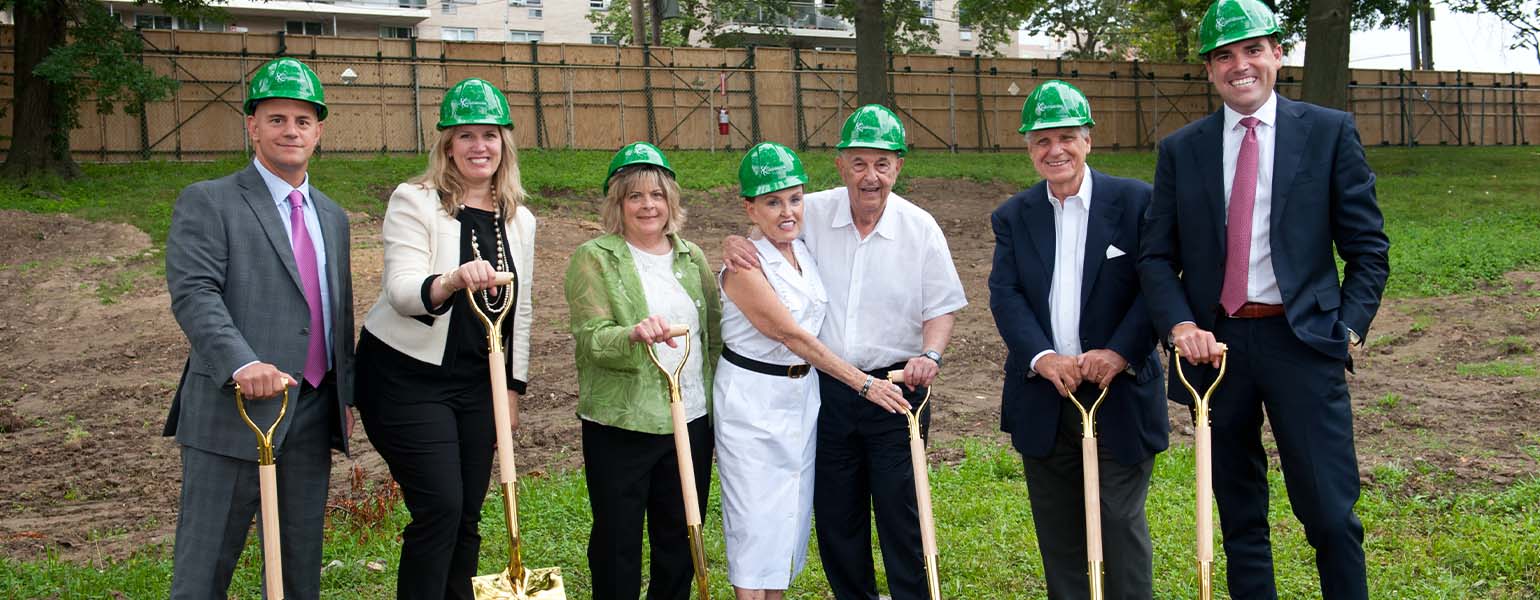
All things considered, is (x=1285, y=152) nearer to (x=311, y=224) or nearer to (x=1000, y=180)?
(x=311, y=224)

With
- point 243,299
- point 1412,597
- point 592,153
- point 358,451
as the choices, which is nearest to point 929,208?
point 592,153

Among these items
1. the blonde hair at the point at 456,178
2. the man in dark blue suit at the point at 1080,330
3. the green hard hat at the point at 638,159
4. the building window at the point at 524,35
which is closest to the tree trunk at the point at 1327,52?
the man in dark blue suit at the point at 1080,330

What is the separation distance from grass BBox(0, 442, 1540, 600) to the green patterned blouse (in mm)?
1363

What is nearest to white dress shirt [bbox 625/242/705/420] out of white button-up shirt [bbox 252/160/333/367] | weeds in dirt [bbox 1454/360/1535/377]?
white button-up shirt [bbox 252/160/333/367]

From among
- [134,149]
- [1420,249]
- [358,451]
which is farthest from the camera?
[134,149]

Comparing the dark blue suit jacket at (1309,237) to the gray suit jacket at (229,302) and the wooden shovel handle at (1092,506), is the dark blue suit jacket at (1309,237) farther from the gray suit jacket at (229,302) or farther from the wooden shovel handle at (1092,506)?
the gray suit jacket at (229,302)

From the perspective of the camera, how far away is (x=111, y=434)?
9.18m

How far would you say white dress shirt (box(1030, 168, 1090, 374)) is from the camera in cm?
427

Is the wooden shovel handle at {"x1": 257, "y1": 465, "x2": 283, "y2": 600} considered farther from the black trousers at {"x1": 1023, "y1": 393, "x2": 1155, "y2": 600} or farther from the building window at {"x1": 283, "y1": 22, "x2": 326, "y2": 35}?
the building window at {"x1": 283, "y1": 22, "x2": 326, "y2": 35}

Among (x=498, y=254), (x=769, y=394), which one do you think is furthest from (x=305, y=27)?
(x=769, y=394)

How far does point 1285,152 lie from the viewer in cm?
402

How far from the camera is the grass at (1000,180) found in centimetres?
1440

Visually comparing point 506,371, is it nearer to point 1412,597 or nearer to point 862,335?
point 862,335

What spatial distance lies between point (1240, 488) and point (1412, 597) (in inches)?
52.5
